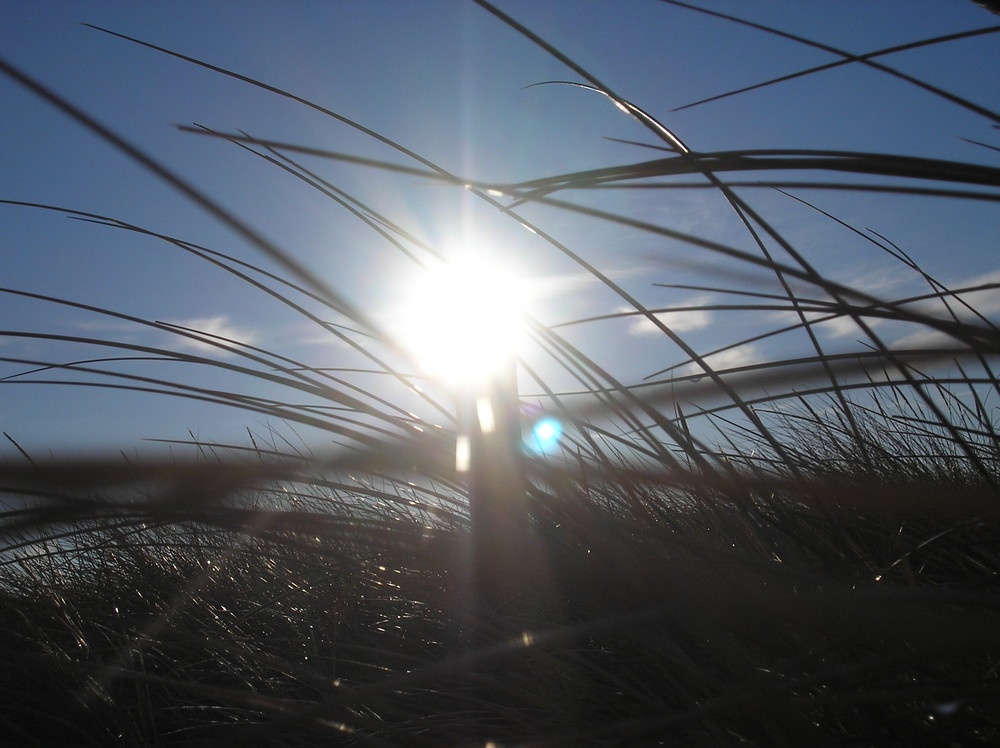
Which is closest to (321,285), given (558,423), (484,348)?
(484,348)

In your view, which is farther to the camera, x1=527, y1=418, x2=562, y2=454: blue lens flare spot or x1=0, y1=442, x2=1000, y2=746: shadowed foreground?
x1=527, y1=418, x2=562, y2=454: blue lens flare spot

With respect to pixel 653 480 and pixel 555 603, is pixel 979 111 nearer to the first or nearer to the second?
pixel 653 480

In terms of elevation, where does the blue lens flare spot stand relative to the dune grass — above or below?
above

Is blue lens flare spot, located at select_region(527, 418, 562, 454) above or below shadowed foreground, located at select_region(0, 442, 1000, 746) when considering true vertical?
above

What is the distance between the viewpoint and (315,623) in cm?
124

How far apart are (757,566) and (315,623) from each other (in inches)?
31.8

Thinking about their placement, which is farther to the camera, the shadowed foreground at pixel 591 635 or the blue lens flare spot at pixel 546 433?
the blue lens flare spot at pixel 546 433

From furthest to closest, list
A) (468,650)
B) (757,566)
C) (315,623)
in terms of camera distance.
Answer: (315,623) < (468,650) < (757,566)

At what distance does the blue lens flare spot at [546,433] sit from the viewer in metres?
1.06

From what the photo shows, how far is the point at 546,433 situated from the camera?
108cm

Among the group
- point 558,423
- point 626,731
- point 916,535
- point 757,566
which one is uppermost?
point 558,423

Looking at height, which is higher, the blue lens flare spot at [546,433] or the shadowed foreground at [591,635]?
the blue lens flare spot at [546,433]

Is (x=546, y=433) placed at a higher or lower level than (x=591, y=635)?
higher

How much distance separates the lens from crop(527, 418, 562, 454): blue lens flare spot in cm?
106
